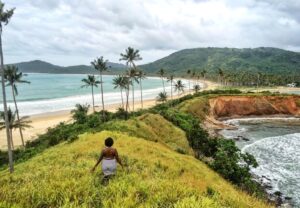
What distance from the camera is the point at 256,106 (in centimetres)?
8881

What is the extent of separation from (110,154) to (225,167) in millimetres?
20356

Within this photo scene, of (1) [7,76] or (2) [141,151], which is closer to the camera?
(2) [141,151]

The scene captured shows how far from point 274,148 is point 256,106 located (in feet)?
123

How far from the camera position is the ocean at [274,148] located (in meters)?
36.0

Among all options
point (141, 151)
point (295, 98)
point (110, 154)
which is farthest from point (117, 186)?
point (295, 98)

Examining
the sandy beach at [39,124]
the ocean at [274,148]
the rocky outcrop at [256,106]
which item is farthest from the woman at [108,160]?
the rocky outcrop at [256,106]

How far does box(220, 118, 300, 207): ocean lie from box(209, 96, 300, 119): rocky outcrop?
4.22 metres

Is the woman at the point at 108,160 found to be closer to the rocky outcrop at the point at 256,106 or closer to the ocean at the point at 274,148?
the ocean at the point at 274,148

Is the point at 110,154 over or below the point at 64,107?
over

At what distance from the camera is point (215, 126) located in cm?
Result: 7156

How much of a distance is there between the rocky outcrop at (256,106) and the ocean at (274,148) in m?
4.22

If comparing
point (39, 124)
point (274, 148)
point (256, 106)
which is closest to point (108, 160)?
point (274, 148)

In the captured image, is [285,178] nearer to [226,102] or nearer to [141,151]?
[141,151]

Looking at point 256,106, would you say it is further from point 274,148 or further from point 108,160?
point 108,160
